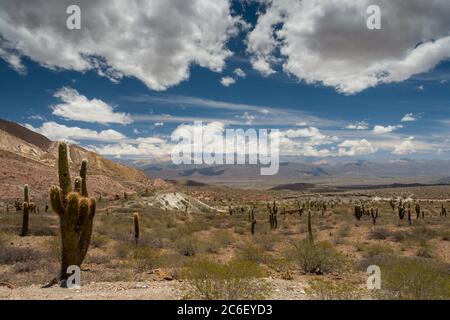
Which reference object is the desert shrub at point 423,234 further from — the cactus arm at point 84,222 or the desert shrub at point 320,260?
the cactus arm at point 84,222

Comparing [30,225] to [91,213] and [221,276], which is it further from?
[221,276]

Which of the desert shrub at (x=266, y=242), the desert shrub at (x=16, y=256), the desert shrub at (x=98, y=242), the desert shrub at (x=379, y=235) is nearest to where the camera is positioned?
the desert shrub at (x=16, y=256)

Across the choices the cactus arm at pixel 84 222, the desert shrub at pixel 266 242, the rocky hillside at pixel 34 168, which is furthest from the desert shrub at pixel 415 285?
the rocky hillside at pixel 34 168

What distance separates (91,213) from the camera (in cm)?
1291

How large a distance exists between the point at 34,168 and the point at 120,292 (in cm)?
6721

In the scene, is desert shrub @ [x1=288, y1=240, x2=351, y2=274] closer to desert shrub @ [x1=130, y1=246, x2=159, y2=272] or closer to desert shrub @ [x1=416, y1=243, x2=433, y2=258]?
desert shrub @ [x1=130, y1=246, x2=159, y2=272]

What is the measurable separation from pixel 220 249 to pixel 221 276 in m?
14.3

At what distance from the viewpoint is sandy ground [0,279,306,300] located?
30.9 feet

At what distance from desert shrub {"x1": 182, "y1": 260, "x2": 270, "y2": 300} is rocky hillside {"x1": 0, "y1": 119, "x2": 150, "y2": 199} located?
A: 5363 centimetres

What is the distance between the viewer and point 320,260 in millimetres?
14906

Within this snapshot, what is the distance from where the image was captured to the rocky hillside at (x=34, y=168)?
59903 mm

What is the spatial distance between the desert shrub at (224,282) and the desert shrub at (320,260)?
5868 millimetres

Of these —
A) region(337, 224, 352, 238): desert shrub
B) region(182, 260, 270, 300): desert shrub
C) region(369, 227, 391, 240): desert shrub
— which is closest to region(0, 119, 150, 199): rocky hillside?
region(337, 224, 352, 238): desert shrub
